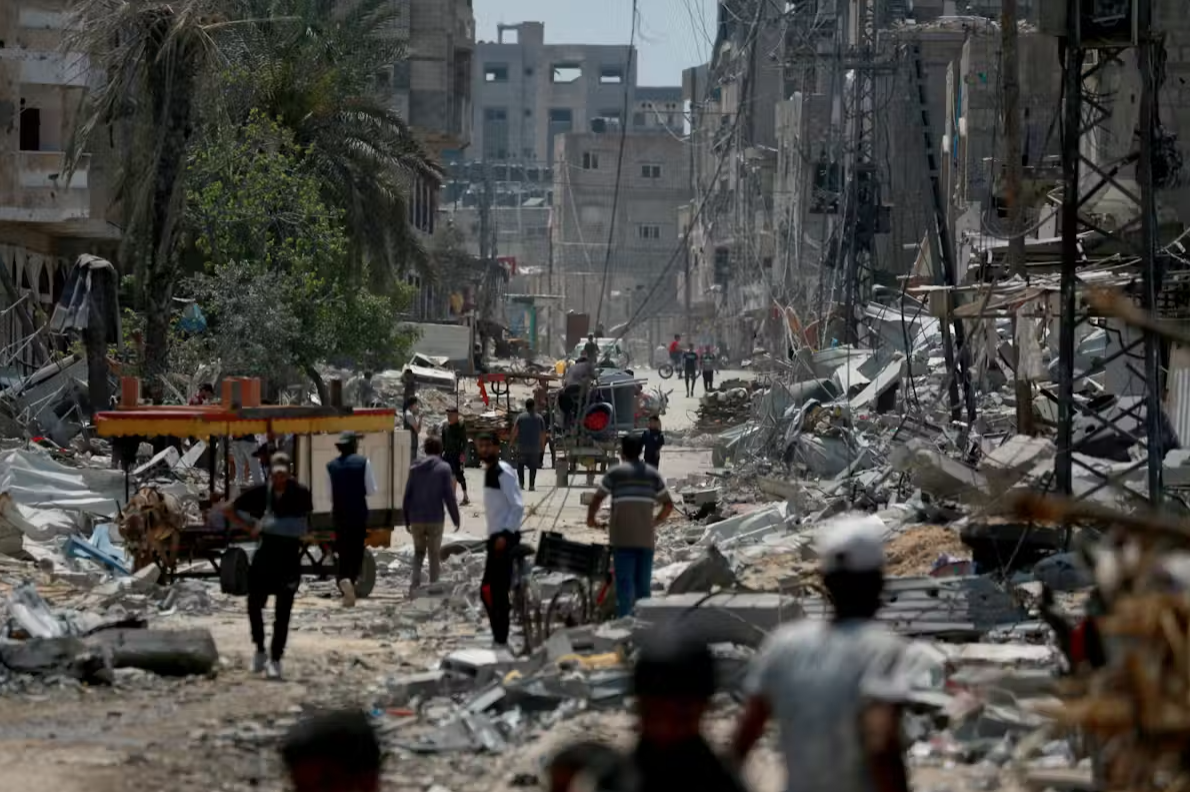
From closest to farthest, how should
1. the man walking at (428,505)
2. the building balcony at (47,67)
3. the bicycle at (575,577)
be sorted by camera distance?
1. the bicycle at (575,577)
2. the man walking at (428,505)
3. the building balcony at (47,67)

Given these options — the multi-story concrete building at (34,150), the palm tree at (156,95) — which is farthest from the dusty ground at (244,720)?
the multi-story concrete building at (34,150)

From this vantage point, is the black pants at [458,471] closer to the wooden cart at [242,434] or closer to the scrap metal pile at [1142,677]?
the wooden cart at [242,434]

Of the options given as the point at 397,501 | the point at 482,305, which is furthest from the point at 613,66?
the point at 397,501

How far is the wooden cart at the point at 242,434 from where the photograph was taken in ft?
53.7

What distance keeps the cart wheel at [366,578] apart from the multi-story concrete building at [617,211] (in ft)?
338

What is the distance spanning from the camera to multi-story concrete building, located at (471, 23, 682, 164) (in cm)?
16450

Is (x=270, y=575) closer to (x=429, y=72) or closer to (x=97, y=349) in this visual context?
(x=97, y=349)

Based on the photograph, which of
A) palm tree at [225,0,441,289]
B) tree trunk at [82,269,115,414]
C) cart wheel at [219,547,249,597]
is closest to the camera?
cart wheel at [219,547,249,597]

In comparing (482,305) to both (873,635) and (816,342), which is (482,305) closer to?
(816,342)

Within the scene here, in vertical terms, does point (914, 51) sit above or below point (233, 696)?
above

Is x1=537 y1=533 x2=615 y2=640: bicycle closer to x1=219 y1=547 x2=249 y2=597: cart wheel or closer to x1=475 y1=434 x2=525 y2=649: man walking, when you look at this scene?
x1=475 y1=434 x2=525 y2=649: man walking

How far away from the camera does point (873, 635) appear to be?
17.4 feet

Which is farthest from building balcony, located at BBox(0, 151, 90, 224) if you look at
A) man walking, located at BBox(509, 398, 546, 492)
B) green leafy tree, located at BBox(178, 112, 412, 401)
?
man walking, located at BBox(509, 398, 546, 492)

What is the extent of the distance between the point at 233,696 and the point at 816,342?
38258mm
